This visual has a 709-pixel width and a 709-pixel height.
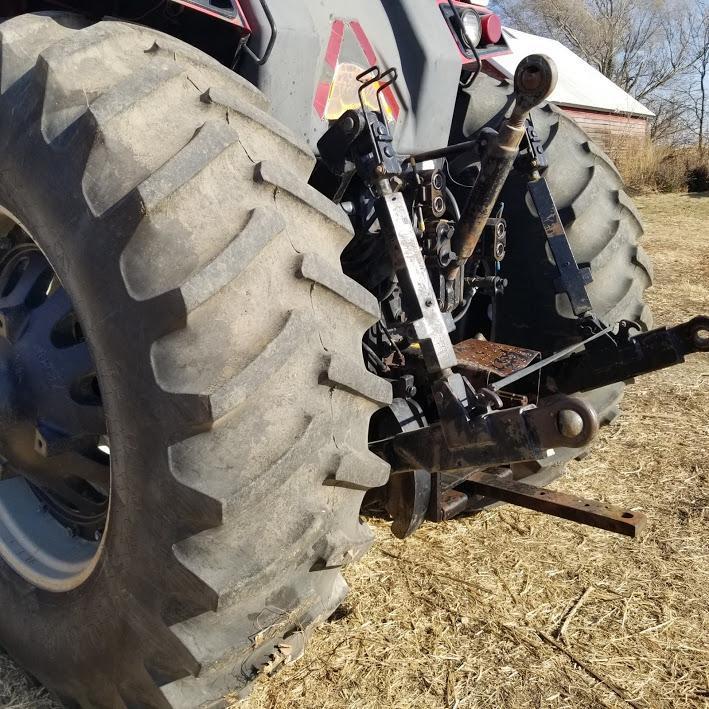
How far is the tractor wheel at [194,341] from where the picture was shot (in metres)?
1.56

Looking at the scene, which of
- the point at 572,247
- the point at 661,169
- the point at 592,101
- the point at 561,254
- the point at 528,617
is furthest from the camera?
the point at 592,101

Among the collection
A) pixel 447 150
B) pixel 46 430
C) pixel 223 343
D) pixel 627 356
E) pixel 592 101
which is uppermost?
pixel 447 150

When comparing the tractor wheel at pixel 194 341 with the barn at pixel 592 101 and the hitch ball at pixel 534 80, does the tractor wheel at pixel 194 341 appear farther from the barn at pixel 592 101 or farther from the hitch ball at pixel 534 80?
the barn at pixel 592 101

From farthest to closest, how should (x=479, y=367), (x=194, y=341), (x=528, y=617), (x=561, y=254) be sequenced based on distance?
(x=561, y=254)
(x=528, y=617)
(x=479, y=367)
(x=194, y=341)

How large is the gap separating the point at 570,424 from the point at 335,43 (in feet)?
4.66

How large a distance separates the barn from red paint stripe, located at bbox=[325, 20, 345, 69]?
68.1 ft

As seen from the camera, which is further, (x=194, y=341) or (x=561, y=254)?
(x=561, y=254)

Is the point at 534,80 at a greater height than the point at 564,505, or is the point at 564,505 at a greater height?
the point at 534,80

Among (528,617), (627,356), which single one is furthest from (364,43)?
(528,617)

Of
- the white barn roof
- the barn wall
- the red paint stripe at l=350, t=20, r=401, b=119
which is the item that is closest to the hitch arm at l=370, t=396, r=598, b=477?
the red paint stripe at l=350, t=20, r=401, b=119

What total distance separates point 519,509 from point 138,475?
211cm

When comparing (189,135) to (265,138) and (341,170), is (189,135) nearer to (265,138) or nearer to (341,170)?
(265,138)

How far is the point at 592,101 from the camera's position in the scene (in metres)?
24.6

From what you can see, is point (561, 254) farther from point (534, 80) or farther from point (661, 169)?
point (661, 169)
